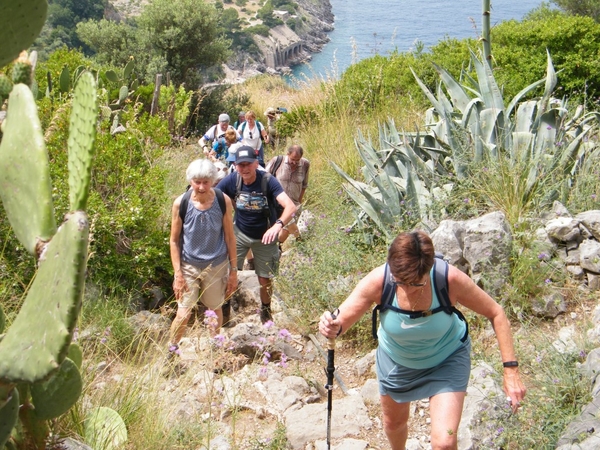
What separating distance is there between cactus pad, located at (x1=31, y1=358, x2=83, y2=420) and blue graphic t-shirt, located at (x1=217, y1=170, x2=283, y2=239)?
11.5 ft

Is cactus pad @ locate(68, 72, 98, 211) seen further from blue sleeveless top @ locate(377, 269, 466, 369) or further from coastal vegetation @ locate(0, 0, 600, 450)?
blue sleeveless top @ locate(377, 269, 466, 369)

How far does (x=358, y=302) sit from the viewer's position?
3.32 meters

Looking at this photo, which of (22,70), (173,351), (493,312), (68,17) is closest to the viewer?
(22,70)

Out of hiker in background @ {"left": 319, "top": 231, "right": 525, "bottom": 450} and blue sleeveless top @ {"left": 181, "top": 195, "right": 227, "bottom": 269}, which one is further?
blue sleeveless top @ {"left": 181, "top": 195, "right": 227, "bottom": 269}

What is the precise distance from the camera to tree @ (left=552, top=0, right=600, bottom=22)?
82.2 ft

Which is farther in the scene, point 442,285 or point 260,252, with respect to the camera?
point 260,252

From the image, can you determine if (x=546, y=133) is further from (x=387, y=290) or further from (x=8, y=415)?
(x=8, y=415)

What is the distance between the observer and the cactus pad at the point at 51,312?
1.73 m

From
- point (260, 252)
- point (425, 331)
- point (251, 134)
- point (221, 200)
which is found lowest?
point (251, 134)

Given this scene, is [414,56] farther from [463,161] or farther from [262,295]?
[262,295]

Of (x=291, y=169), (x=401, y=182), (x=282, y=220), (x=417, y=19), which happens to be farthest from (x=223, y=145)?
(x=417, y=19)

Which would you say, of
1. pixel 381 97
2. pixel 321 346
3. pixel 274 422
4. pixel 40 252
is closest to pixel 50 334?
pixel 40 252

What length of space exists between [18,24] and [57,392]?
3.94 ft

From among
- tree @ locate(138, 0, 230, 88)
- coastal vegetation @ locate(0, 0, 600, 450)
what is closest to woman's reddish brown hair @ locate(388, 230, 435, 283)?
coastal vegetation @ locate(0, 0, 600, 450)
